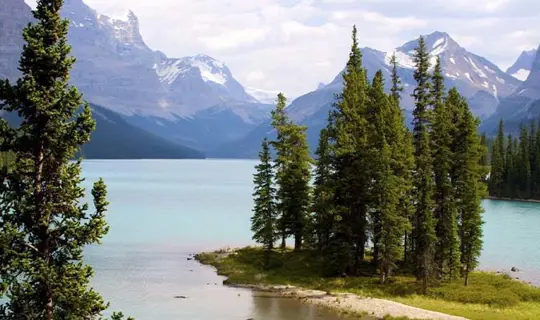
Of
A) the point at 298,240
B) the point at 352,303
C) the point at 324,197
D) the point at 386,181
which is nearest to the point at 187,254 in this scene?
the point at 298,240

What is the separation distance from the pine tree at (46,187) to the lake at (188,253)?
3352cm

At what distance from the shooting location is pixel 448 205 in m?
66.4

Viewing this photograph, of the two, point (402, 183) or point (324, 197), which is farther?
point (324, 197)

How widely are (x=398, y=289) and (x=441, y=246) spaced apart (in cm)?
778

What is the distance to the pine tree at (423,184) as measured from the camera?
2402 inches

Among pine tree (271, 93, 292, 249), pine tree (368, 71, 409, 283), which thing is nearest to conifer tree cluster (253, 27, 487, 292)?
pine tree (368, 71, 409, 283)

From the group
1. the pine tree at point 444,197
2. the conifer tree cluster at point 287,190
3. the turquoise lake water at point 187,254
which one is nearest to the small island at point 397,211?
the pine tree at point 444,197

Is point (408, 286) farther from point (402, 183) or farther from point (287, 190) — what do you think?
point (287, 190)

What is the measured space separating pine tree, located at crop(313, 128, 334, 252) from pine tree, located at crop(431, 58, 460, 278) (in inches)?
459

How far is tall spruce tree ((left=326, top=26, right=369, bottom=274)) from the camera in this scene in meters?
66.5

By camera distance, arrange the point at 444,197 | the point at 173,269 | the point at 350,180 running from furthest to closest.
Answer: the point at 173,269
the point at 350,180
the point at 444,197

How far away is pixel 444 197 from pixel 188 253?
148ft

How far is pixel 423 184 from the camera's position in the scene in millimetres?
61875

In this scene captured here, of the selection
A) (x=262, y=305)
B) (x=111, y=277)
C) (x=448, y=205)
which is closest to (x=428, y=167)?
(x=448, y=205)
